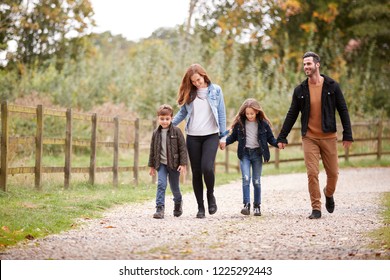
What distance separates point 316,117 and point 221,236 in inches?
92.6

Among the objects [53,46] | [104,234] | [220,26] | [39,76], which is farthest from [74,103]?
[104,234]

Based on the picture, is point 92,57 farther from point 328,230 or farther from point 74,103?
Answer: point 328,230

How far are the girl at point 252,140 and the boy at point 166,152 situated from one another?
78 centimetres

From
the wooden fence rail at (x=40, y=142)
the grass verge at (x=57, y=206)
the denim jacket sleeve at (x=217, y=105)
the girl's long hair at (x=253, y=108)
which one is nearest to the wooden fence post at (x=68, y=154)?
the wooden fence rail at (x=40, y=142)

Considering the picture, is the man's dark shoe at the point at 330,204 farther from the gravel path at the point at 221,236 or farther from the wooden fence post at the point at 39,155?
the wooden fence post at the point at 39,155

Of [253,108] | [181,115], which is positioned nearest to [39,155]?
[181,115]

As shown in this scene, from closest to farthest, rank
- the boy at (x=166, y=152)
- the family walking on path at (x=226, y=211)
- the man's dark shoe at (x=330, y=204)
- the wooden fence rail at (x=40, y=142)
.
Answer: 1. the family walking on path at (x=226, y=211)
2. the boy at (x=166, y=152)
3. the man's dark shoe at (x=330, y=204)
4. the wooden fence rail at (x=40, y=142)

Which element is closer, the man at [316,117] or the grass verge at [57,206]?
the grass verge at [57,206]

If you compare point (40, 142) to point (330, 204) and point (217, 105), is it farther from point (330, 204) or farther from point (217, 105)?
point (330, 204)

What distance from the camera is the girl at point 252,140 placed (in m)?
8.91

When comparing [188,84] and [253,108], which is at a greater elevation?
[188,84]

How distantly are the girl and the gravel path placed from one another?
1.41ft

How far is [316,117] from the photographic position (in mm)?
8508

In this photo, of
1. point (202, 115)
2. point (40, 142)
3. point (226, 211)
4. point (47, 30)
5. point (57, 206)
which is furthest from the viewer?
point (47, 30)
